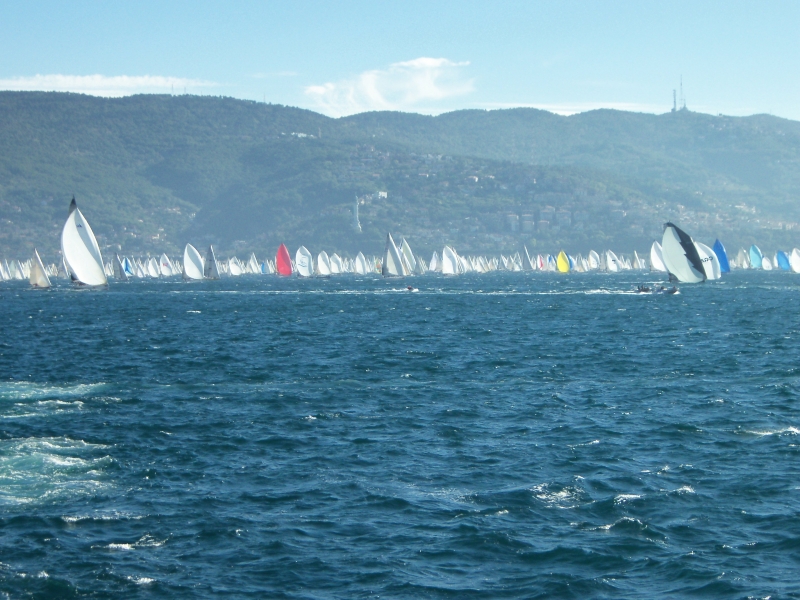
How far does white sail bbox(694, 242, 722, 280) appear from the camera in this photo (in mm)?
105731

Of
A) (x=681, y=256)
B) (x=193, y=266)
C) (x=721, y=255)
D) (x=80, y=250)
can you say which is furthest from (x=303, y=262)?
(x=681, y=256)

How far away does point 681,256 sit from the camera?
100m

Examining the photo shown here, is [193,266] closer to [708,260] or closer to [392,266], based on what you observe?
[392,266]

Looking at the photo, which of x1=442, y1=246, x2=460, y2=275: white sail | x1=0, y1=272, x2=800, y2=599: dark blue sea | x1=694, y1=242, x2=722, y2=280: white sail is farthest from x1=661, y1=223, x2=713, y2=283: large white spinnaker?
x1=442, y1=246, x2=460, y2=275: white sail

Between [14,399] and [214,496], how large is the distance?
15.3 m

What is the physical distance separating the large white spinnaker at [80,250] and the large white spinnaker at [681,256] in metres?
52.0

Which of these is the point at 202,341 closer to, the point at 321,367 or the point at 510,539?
the point at 321,367

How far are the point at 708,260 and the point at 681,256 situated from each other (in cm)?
878

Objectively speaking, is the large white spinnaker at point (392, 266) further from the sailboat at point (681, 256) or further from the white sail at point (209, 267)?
the sailboat at point (681, 256)

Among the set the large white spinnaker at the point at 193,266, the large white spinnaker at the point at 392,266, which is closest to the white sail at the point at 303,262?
the large white spinnaker at the point at 193,266

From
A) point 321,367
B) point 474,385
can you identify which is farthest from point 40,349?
point 474,385

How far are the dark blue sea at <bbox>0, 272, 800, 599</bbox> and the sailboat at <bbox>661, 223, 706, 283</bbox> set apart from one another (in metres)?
47.0

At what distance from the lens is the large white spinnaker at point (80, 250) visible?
287 feet

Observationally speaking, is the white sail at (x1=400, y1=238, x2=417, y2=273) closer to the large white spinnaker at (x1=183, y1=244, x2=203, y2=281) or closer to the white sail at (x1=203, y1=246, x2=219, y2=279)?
the white sail at (x1=203, y1=246, x2=219, y2=279)
